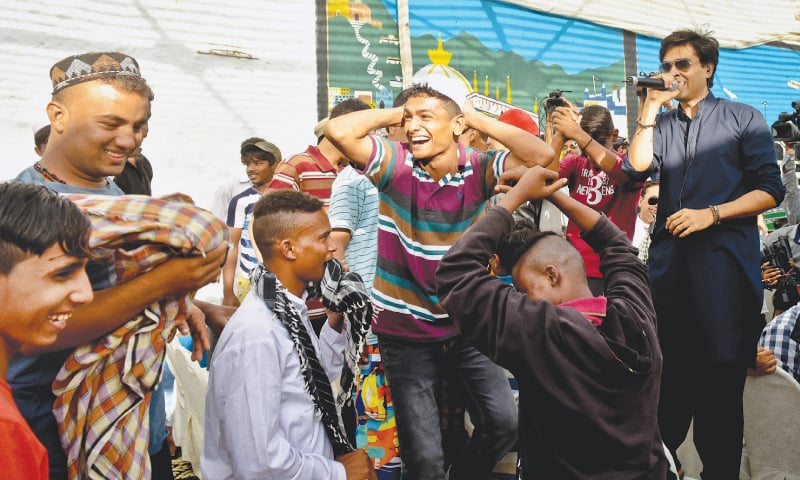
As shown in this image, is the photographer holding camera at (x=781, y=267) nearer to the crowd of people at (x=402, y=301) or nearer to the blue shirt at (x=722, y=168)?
the crowd of people at (x=402, y=301)

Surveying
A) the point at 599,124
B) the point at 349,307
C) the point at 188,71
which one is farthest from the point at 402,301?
the point at 188,71

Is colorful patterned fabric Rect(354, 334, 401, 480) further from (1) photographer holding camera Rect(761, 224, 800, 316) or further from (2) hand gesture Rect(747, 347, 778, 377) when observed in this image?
(1) photographer holding camera Rect(761, 224, 800, 316)

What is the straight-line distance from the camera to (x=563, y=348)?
1729 millimetres

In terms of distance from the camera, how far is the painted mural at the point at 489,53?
22.4 ft

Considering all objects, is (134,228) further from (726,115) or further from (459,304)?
(726,115)

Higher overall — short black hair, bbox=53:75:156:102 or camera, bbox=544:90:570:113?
camera, bbox=544:90:570:113

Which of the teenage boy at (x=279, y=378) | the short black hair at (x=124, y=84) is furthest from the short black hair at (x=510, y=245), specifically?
the short black hair at (x=124, y=84)

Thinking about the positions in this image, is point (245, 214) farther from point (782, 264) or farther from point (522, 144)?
point (782, 264)

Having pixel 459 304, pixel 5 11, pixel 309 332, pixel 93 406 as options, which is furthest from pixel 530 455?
pixel 5 11

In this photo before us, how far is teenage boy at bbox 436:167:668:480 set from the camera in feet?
5.67

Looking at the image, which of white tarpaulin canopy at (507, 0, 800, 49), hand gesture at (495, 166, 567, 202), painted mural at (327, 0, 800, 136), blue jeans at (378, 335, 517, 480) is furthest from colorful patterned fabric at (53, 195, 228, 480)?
white tarpaulin canopy at (507, 0, 800, 49)

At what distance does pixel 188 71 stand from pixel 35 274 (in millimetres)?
5390

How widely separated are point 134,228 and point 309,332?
0.87 metres

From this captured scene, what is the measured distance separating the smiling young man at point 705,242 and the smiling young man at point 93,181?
7.20 feet
